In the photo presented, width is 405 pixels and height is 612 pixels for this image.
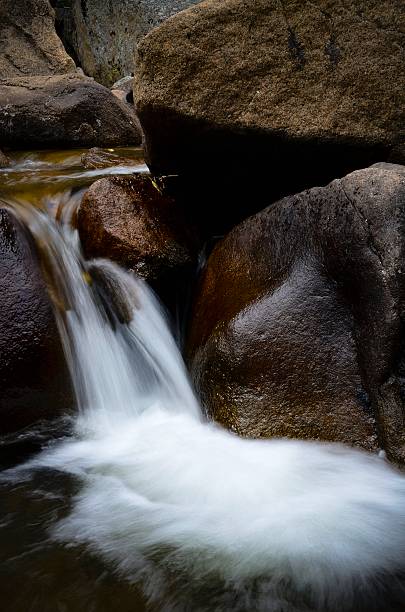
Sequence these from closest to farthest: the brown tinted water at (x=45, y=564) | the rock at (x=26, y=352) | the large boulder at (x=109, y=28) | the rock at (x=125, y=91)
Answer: the brown tinted water at (x=45, y=564) < the rock at (x=26, y=352) < the rock at (x=125, y=91) < the large boulder at (x=109, y=28)

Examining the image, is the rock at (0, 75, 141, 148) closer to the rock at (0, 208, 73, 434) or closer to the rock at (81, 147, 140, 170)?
the rock at (81, 147, 140, 170)

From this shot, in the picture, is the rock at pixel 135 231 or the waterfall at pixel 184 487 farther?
the rock at pixel 135 231

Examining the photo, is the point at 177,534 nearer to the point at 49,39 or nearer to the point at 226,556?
the point at 226,556

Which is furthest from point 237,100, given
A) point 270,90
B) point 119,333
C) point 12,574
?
point 12,574

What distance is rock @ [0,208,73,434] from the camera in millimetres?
3457

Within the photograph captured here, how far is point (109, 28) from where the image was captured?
17.2 metres

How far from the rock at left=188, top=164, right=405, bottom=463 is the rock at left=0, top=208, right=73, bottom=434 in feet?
3.09

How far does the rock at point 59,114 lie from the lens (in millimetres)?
7727

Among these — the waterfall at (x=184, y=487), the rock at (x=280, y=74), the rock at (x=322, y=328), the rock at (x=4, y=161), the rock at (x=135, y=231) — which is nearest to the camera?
the waterfall at (x=184, y=487)

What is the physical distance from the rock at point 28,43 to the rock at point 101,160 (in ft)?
18.9

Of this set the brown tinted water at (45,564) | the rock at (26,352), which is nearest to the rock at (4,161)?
the rock at (26,352)

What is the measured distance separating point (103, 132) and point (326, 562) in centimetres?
718

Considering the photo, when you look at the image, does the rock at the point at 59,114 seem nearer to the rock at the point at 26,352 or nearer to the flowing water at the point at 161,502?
the flowing water at the point at 161,502

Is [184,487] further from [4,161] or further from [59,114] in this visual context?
[59,114]
